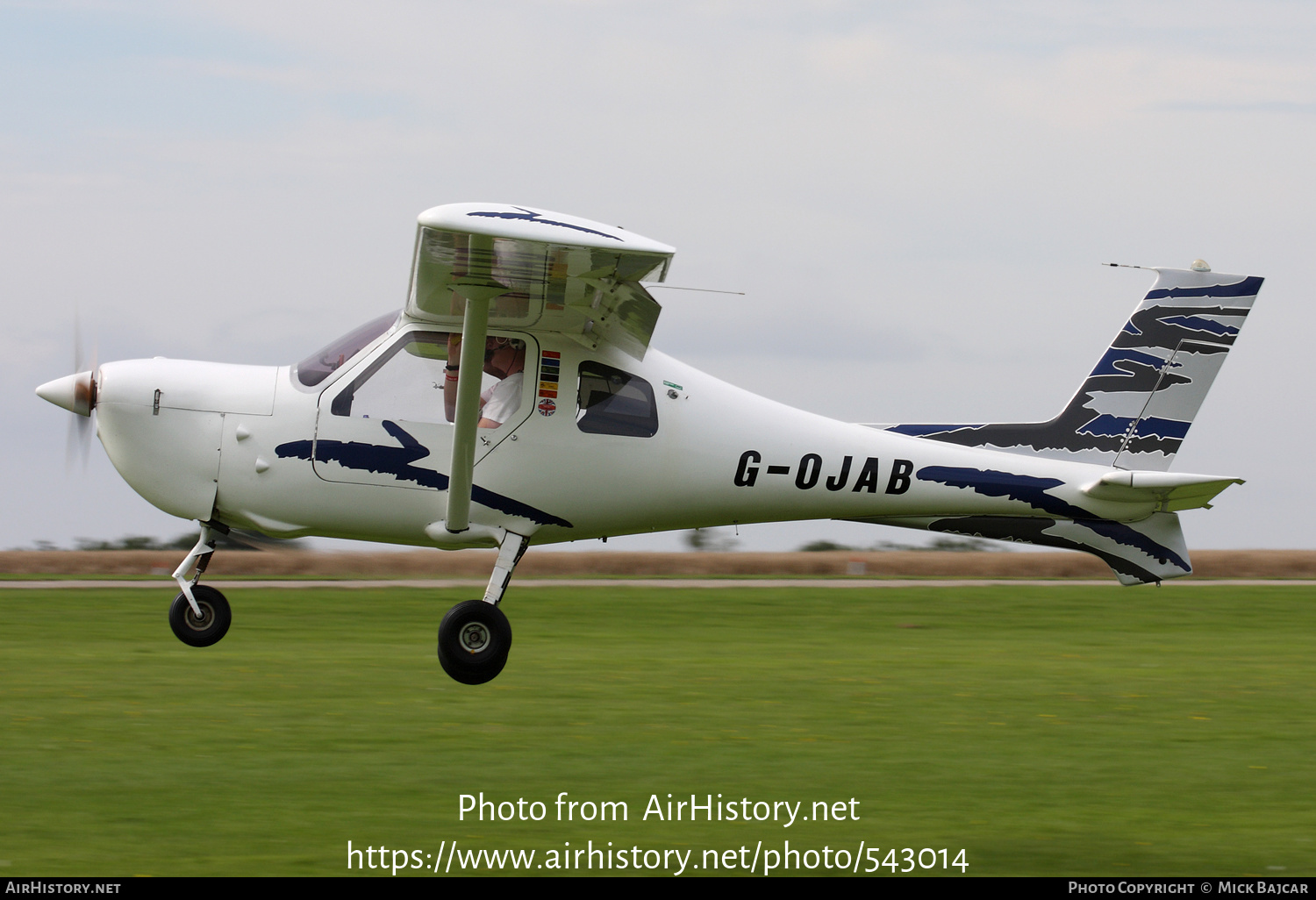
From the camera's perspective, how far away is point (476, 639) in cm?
913

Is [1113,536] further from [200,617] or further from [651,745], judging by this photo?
[200,617]

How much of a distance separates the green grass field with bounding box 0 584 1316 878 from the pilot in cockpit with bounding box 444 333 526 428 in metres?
1.93

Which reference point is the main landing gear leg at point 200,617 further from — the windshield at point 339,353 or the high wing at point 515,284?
the high wing at point 515,284

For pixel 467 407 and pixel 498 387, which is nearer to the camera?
pixel 467 407

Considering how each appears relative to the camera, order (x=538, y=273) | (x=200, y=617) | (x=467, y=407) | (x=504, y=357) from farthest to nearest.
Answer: (x=200, y=617) < (x=504, y=357) < (x=467, y=407) < (x=538, y=273)

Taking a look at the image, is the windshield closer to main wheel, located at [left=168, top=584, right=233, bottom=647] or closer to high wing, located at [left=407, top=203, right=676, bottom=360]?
high wing, located at [left=407, top=203, right=676, bottom=360]

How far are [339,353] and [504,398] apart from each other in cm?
121

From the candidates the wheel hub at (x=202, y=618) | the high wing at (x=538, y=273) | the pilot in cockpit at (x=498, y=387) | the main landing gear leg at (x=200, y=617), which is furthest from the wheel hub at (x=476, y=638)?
the wheel hub at (x=202, y=618)

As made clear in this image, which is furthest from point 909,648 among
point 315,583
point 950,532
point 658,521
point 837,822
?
point 315,583

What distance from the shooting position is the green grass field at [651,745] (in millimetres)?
5758

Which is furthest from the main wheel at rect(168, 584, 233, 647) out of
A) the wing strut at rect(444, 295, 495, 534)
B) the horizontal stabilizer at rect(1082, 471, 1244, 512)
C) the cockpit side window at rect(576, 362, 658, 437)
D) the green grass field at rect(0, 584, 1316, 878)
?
the horizontal stabilizer at rect(1082, 471, 1244, 512)

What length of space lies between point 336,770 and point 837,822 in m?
2.60

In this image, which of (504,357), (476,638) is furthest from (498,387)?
(476,638)

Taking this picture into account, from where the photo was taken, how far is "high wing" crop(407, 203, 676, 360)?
295 inches
